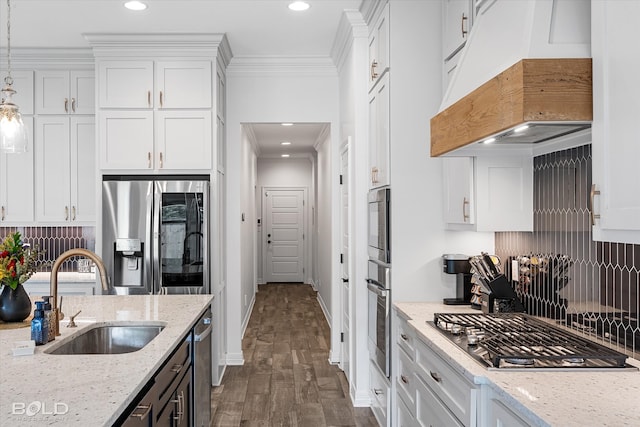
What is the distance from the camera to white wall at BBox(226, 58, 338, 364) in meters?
4.89

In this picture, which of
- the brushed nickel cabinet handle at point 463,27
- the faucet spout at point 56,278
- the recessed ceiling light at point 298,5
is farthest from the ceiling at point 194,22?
the faucet spout at point 56,278

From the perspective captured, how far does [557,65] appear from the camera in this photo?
5.43 ft

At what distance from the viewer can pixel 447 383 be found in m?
2.10

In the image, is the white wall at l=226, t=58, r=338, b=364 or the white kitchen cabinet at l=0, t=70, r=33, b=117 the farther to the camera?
the white wall at l=226, t=58, r=338, b=364

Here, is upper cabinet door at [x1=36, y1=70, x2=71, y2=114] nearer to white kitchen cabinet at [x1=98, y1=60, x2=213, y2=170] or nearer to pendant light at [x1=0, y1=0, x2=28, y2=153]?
A: white kitchen cabinet at [x1=98, y1=60, x2=213, y2=170]

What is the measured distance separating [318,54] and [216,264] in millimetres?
2093

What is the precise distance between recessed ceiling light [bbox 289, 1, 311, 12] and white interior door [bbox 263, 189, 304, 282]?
297 inches

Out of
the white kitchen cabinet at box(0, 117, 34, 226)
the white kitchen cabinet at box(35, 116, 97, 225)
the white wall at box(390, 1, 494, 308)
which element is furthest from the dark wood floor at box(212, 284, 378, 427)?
the white kitchen cabinet at box(0, 117, 34, 226)

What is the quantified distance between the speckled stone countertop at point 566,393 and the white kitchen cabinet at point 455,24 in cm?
168

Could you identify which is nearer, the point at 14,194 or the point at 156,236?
the point at 156,236

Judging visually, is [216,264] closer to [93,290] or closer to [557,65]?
[93,290]

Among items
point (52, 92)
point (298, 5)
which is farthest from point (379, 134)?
point (52, 92)

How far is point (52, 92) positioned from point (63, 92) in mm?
100

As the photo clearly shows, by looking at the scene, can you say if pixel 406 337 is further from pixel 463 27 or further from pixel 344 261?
pixel 344 261
